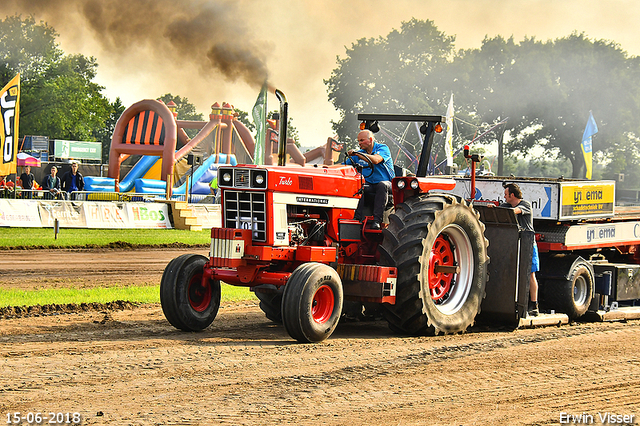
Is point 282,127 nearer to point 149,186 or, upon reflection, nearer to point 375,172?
point 375,172

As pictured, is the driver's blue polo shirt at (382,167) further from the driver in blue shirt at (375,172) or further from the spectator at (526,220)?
the spectator at (526,220)

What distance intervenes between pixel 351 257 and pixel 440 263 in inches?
42.8

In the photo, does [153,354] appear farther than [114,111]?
No

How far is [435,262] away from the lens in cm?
835

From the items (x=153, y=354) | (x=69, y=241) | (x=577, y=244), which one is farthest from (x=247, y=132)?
(x=153, y=354)

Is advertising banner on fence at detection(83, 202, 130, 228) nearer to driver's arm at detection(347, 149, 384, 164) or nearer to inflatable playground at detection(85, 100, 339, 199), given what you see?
inflatable playground at detection(85, 100, 339, 199)

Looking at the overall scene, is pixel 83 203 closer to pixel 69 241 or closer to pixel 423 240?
pixel 69 241

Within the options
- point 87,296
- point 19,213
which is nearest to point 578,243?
point 87,296

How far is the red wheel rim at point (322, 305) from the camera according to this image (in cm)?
732

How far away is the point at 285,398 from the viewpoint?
5.17 m

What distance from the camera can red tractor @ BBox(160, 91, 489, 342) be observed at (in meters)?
7.38

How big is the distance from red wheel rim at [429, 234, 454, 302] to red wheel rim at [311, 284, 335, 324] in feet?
4.87

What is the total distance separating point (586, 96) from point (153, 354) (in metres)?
62.2

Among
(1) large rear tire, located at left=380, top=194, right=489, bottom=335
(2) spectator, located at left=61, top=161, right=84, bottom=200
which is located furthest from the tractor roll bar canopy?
(2) spectator, located at left=61, top=161, right=84, bottom=200
